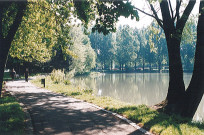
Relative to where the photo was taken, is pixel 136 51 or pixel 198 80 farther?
pixel 136 51

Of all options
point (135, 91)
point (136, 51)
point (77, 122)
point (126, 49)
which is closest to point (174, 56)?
point (77, 122)

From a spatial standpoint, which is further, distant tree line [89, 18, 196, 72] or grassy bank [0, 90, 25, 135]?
distant tree line [89, 18, 196, 72]

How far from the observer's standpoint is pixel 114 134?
5.45 m

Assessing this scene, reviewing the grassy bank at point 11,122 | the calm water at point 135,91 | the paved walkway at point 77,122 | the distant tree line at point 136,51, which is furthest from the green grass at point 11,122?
the distant tree line at point 136,51

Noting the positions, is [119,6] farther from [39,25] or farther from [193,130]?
[39,25]

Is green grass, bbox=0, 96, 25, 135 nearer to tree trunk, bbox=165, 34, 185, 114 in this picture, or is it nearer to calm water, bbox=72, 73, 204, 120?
tree trunk, bbox=165, 34, 185, 114

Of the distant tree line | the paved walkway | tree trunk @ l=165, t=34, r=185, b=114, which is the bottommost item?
the paved walkway

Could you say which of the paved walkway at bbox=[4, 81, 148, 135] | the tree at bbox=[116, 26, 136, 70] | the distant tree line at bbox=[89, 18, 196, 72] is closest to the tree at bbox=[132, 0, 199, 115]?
the paved walkway at bbox=[4, 81, 148, 135]

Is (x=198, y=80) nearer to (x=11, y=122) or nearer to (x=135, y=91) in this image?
(x=11, y=122)

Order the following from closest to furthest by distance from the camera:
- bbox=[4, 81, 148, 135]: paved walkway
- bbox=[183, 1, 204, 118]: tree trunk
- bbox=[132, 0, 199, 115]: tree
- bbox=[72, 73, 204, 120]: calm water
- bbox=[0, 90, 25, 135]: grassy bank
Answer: bbox=[0, 90, 25, 135]: grassy bank < bbox=[4, 81, 148, 135]: paved walkway < bbox=[183, 1, 204, 118]: tree trunk < bbox=[132, 0, 199, 115]: tree < bbox=[72, 73, 204, 120]: calm water

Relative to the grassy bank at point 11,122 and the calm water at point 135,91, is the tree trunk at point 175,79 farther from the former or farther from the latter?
the grassy bank at point 11,122

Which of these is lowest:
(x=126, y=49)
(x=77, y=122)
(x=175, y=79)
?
(x=77, y=122)

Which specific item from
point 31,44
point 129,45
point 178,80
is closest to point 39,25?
point 31,44

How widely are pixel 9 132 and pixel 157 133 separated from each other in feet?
13.4
